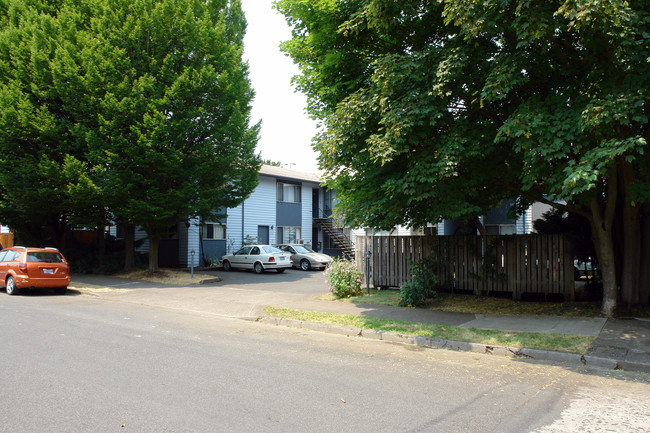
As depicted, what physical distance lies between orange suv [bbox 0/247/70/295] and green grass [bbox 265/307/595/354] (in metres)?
9.11

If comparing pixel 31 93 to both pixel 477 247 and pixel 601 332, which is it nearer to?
pixel 477 247

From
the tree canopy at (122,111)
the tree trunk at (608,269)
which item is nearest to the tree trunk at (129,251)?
the tree canopy at (122,111)

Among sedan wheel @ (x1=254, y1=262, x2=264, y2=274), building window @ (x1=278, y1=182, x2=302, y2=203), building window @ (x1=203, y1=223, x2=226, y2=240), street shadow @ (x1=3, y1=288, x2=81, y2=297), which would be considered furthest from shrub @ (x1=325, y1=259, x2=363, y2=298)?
building window @ (x1=278, y1=182, x2=302, y2=203)

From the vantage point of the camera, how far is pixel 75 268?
23.2m

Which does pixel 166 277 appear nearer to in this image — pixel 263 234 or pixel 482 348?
pixel 263 234

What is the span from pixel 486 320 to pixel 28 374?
8455 millimetres

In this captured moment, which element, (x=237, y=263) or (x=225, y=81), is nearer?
(x=225, y=81)

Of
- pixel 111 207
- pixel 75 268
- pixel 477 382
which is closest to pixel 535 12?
pixel 477 382

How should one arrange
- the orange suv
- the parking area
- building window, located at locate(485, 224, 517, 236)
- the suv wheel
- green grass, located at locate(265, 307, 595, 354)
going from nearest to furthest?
green grass, located at locate(265, 307, 595, 354) → the orange suv → the suv wheel → the parking area → building window, located at locate(485, 224, 517, 236)

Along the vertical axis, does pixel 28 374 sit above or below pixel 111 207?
below

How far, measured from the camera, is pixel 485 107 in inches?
373

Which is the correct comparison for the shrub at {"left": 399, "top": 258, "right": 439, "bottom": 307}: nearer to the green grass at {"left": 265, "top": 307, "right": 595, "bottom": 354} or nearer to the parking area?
the green grass at {"left": 265, "top": 307, "right": 595, "bottom": 354}

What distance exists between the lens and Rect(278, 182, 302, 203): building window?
30.8m

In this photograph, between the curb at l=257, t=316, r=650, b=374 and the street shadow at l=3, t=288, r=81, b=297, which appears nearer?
the curb at l=257, t=316, r=650, b=374
